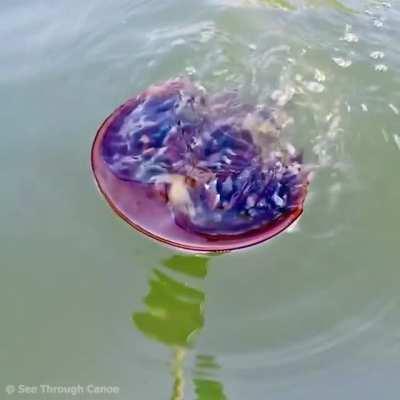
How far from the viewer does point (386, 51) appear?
2.43 m

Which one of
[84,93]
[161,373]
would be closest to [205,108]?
[84,93]

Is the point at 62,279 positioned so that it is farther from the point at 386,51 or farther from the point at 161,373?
the point at 386,51

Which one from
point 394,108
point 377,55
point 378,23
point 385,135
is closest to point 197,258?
point 385,135

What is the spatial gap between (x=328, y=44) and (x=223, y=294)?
1116mm

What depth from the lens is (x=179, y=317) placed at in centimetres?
175

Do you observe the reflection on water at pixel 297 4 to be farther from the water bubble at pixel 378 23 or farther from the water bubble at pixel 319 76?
the water bubble at pixel 319 76

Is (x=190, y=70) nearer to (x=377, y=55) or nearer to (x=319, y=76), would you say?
(x=319, y=76)

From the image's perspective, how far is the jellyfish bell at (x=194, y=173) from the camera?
166 cm

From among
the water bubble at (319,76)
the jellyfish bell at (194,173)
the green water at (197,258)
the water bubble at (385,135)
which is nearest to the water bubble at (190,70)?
the green water at (197,258)

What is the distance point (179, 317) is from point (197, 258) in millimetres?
173

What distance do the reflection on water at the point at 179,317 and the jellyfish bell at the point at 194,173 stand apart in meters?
0.19

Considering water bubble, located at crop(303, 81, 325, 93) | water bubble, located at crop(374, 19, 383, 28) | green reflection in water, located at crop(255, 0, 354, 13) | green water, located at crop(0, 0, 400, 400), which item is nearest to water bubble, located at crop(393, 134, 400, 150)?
green water, located at crop(0, 0, 400, 400)

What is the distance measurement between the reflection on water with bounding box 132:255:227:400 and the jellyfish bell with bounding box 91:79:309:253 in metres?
0.19

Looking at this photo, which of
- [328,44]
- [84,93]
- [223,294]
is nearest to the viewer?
[223,294]
